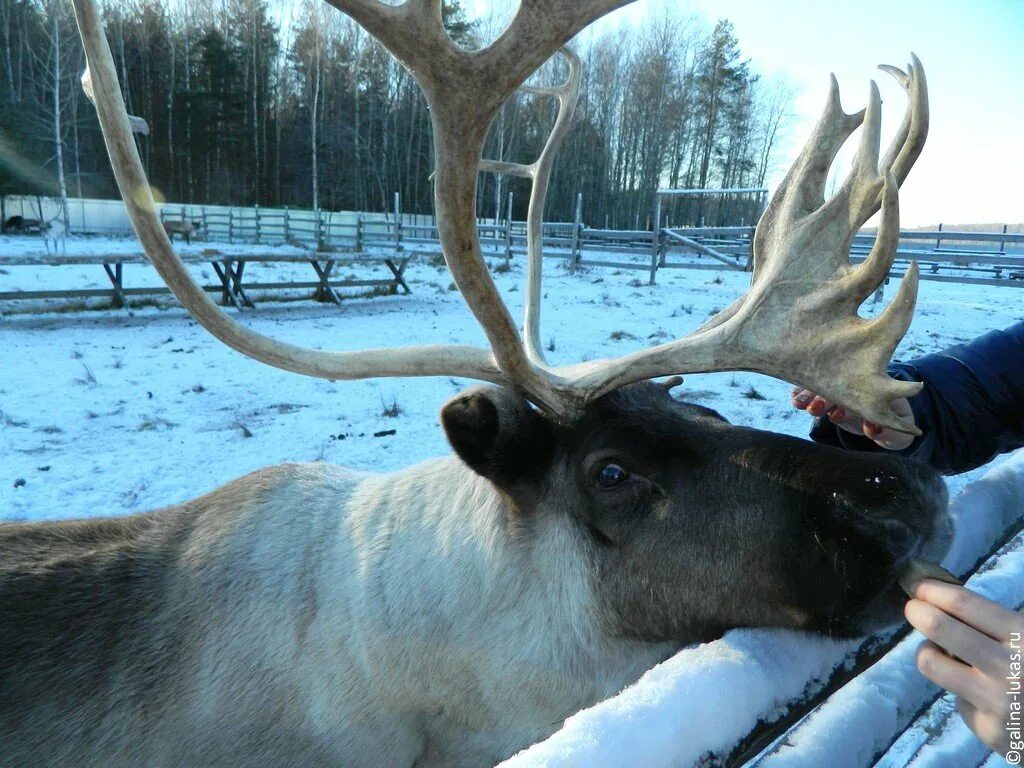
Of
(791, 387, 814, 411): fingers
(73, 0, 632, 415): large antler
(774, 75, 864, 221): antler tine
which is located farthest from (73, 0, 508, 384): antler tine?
(774, 75, 864, 221): antler tine

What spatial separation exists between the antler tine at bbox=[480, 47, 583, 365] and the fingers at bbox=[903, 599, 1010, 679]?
1322mm

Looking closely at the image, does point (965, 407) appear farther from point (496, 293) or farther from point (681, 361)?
point (496, 293)

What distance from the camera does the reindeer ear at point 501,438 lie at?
1.62 meters

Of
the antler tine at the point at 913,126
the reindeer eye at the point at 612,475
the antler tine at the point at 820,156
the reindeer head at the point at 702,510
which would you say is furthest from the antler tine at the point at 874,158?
the reindeer eye at the point at 612,475

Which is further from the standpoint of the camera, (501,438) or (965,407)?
(965,407)

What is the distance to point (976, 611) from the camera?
0.91 metres

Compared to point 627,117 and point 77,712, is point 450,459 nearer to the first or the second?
point 77,712

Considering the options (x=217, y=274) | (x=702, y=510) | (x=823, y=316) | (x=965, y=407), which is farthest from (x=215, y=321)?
(x=217, y=274)

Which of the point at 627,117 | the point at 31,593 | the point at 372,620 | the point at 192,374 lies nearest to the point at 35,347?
the point at 192,374

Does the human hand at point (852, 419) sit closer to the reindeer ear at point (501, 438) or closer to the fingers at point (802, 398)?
the fingers at point (802, 398)

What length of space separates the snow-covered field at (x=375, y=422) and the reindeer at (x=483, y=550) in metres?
0.37

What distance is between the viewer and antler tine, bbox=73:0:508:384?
1.53 m

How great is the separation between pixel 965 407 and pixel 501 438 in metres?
1.38

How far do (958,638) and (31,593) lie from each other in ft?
6.58
